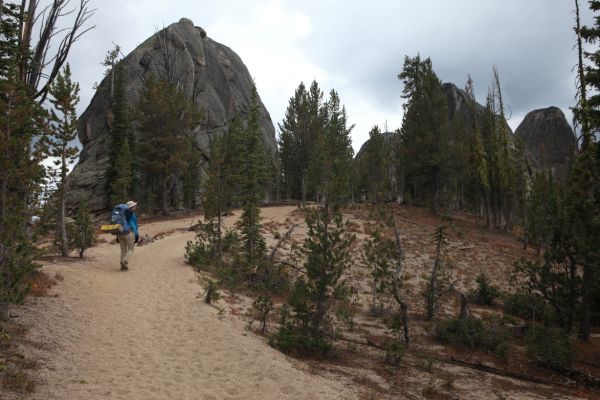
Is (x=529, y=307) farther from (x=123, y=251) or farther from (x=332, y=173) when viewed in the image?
(x=123, y=251)

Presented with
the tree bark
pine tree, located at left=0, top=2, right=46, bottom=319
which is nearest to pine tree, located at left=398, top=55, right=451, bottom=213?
the tree bark

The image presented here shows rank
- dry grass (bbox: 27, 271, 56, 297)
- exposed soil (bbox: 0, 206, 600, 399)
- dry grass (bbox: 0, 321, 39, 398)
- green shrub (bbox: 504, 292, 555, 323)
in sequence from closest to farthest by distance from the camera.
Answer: dry grass (bbox: 0, 321, 39, 398) < exposed soil (bbox: 0, 206, 600, 399) < dry grass (bbox: 27, 271, 56, 297) < green shrub (bbox: 504, 292, 555, 323)

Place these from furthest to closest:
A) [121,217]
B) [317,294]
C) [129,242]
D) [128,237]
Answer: [129,242] < [128,237] < [121,217] < [317,294]

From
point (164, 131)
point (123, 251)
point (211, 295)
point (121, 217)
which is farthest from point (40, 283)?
point (164, 131)

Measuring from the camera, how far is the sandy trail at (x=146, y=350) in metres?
7.59

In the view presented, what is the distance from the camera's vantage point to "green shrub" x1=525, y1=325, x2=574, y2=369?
12.8m

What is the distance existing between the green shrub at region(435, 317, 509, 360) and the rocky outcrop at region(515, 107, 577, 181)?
6939 centimetres

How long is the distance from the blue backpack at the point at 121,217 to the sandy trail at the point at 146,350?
6.17ft

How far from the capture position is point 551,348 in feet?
42.5

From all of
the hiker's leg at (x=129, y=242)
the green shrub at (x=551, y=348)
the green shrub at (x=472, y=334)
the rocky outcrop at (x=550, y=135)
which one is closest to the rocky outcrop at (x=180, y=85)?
the hiker's leg at (x=129, y=242)

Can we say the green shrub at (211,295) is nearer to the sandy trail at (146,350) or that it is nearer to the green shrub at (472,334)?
the sandy trail at (146,350)

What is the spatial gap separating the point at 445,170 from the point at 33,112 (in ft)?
117

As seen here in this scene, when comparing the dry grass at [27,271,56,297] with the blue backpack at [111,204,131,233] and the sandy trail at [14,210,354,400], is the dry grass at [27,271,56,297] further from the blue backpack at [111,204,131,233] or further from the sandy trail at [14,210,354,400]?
the blue backpack at [111,204,131,233]

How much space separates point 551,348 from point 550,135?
77.9 meters
